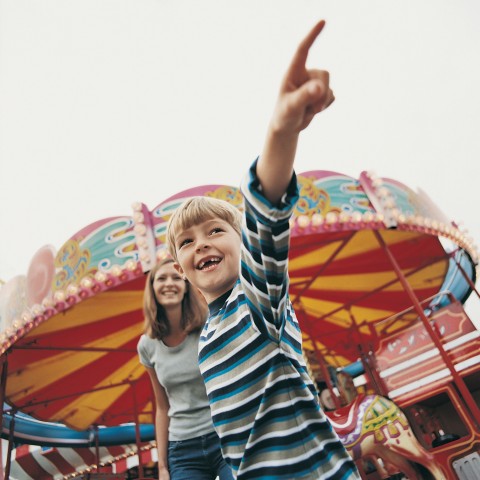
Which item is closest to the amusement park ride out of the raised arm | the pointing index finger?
the raised arm

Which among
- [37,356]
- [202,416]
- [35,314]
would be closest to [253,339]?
[202,416]

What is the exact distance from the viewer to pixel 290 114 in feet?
2.01

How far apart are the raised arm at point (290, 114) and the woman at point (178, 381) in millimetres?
1042

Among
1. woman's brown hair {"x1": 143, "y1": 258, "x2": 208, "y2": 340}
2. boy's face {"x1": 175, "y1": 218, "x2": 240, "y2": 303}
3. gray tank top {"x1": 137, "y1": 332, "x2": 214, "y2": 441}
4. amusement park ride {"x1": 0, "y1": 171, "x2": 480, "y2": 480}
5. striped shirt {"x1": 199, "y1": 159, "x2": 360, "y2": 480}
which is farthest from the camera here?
amusement park ride {"x1": 0, "y1": 171, "x2": 480, "y2": 480}

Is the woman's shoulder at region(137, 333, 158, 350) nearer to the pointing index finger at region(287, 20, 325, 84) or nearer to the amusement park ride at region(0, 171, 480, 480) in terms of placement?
the pointing index finger at region(287, 20, 325, 84)

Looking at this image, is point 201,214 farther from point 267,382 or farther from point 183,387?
point 183,387

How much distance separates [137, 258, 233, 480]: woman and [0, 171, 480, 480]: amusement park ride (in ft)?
5.89

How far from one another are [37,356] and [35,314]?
5.98 ft

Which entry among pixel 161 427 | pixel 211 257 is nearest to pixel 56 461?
pixel 161 427

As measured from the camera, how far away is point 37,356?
209 inches

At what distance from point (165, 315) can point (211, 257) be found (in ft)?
3.28

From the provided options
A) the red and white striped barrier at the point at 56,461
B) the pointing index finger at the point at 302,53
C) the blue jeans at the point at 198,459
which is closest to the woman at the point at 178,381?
the blue jeans at the point at 198,459

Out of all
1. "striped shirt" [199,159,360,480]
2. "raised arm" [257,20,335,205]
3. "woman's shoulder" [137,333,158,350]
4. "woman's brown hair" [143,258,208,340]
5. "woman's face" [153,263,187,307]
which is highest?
"woman's face" [153,263,187,307]

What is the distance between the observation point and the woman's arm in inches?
64.6
